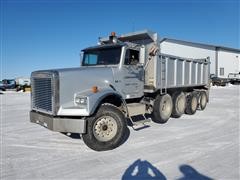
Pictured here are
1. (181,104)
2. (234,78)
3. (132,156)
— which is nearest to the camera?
(132,156)

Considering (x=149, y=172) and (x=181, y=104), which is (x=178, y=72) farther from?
(x=149, y=172)

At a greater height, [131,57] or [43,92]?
[131,57]

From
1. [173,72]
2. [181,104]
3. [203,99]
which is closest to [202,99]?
[203,99]

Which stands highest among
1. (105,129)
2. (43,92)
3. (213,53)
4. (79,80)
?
(213,53)

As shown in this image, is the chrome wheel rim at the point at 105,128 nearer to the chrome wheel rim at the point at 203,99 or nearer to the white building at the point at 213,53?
the chrome wheel rim at the point at 203,99

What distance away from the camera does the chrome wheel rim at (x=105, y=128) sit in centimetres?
511

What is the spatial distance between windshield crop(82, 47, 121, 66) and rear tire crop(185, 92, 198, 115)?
16.1ft

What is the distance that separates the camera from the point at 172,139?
19.2 ft

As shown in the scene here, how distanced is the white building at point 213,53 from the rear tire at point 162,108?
113ft

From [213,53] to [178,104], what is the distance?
37.0 meters

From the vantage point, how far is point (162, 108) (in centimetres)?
791

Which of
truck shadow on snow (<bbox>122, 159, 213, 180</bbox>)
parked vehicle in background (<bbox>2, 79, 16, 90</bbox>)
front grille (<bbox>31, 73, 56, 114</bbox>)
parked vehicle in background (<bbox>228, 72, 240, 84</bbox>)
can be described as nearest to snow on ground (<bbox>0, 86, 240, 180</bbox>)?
truck shadow on snow (<bbox>122, 159, 213, 180</bbox>)

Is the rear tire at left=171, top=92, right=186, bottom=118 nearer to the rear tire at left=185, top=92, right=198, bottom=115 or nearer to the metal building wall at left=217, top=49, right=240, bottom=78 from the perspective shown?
the rear tire at left=185, top=92, right=198, bottom=115

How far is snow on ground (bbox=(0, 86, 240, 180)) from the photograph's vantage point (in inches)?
152
